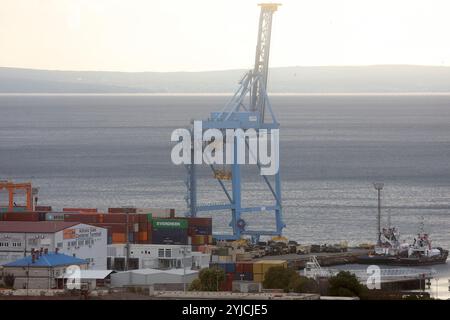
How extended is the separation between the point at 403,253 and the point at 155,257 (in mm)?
7760

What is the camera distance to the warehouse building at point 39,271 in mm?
15750

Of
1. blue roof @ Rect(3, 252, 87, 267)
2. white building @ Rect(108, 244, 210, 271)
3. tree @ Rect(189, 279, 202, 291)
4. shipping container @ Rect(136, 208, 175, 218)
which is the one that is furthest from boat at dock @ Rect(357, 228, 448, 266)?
tree @ Rect(189, 279, 202, 291)

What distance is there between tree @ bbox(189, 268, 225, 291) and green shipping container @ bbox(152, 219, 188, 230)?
8.08 m

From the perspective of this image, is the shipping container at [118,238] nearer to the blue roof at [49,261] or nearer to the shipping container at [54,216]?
the shipping container at [54,216]

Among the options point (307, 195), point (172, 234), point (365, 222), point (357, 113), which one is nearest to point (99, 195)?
point (307, 195)

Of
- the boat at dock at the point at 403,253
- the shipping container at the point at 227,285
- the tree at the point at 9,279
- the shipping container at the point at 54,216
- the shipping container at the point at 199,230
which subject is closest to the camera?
the tree at the point at 9,279

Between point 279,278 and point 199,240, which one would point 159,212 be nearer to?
point 199,240

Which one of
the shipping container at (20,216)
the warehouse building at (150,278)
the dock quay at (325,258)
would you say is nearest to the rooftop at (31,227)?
the shipping container at (20,216)

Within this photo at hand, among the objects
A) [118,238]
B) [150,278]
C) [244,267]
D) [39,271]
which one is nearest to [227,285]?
[150,278]

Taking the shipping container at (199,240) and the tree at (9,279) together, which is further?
the shipping container at (199,240)

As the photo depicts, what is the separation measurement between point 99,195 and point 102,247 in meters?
21.1

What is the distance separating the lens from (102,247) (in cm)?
2177

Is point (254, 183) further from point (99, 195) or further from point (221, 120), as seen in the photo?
point (221, 120)

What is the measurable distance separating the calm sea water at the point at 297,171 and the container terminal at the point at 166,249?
361 cm
